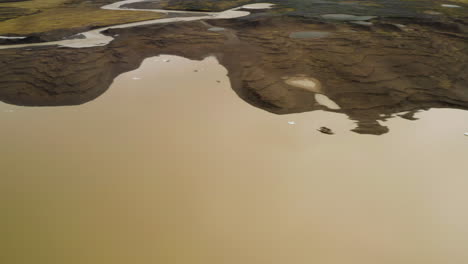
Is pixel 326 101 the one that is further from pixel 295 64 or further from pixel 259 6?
pixel 259 6

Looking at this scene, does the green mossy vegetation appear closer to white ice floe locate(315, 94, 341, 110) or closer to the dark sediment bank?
the dark sediment bank

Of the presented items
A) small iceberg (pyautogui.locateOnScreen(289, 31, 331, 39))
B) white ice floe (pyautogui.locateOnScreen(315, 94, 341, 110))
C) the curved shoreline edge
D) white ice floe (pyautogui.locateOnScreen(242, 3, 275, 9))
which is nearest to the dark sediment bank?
white ice floe (pyautogui.locateOnScreen(315, 94, 341, 110))

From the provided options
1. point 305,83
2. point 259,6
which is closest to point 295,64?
point 305,83

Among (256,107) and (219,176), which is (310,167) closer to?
(219,176)

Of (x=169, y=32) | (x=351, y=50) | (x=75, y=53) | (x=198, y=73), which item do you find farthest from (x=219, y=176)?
(x=169, y=32)

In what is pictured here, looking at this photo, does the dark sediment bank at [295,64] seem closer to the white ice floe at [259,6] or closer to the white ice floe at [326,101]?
the white ice floe at [326,101]
